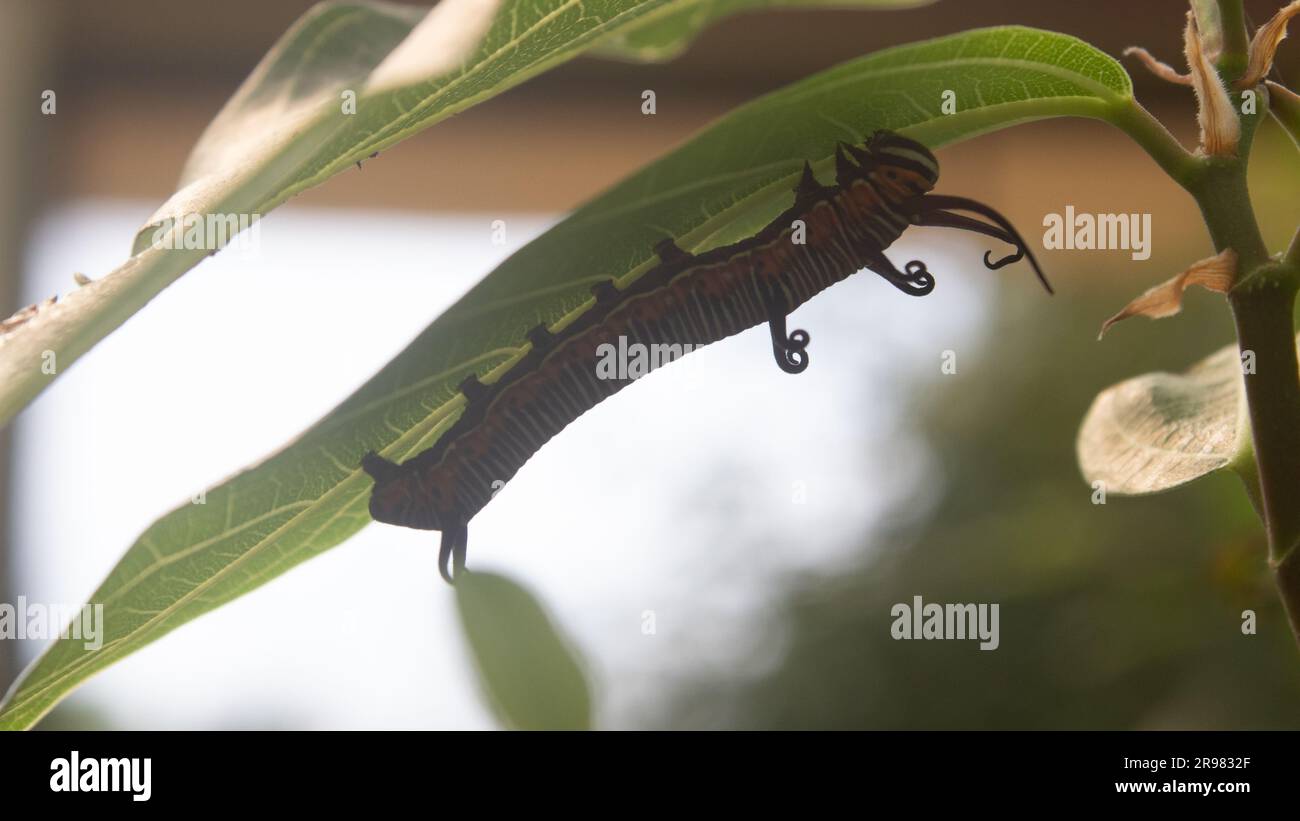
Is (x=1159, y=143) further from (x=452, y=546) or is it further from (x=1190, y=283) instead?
(x=452, y=546)

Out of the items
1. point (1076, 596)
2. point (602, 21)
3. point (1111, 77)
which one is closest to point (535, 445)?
point (602, 21)

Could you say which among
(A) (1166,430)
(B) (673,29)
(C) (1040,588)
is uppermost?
(B) (673,29)

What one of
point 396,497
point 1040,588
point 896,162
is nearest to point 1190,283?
point 896,162

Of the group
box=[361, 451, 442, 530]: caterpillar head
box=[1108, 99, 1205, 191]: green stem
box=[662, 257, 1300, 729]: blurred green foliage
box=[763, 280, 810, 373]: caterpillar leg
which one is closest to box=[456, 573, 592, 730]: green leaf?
box=[361, 451, 442, 530]: caterpillar head

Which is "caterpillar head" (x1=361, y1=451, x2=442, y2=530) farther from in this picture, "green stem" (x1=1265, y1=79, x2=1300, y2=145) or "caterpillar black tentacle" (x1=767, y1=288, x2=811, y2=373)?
"green stem" (x1=1265, y1=79, x2=1300, y2=145)

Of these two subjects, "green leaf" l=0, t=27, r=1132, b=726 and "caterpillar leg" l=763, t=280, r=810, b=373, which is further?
"caterpillar leg" l=763, t=280, r=810, b=373

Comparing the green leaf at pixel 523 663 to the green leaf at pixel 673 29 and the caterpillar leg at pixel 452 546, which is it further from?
the green leaf at pixel 673 29
